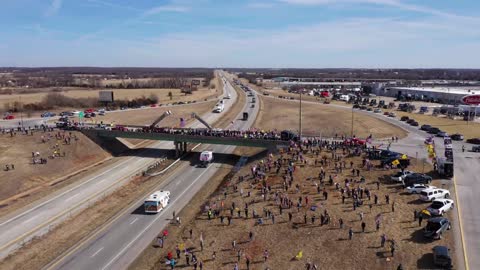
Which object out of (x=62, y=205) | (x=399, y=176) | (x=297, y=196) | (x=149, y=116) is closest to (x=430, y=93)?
(x=149, y=116)

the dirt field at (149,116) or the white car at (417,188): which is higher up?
the dirt field at (149,116)

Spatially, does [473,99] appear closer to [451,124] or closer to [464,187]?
[451,124]

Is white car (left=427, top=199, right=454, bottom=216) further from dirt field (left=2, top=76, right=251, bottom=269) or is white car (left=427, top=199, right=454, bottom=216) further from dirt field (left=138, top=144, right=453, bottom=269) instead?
dirt field (left=2, top=76, right=251, bottom=269)

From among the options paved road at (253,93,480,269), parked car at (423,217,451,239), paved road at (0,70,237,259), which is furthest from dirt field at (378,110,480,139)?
paved road at (0,70,237,259)

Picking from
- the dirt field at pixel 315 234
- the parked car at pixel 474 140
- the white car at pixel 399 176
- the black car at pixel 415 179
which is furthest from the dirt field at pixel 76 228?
the parked car at pixel 474 140

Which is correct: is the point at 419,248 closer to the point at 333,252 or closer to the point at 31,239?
the point at 333,252

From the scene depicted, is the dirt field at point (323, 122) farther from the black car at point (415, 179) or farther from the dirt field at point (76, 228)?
the dirt field at point (76, 228)
